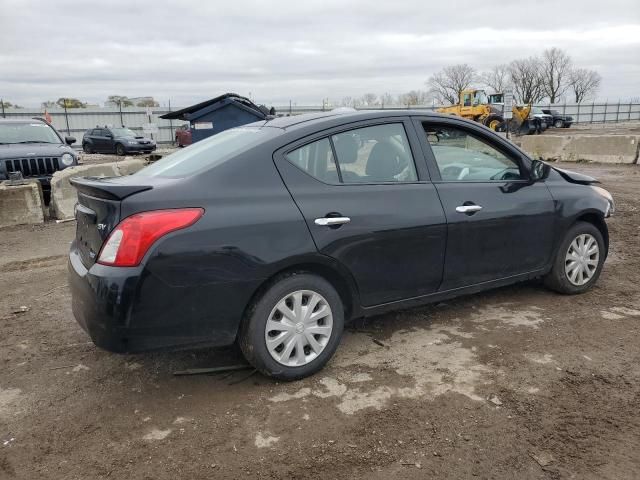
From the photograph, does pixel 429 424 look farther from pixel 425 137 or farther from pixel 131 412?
pixel 425 137

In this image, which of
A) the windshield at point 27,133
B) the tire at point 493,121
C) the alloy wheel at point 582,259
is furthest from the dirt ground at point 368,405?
the tire at point 493,121

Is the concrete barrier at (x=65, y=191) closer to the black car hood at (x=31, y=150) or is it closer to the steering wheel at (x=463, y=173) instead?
the black car hood at (x=31, y=150)

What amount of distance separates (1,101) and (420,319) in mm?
34917

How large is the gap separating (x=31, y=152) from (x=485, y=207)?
8511 millimetres

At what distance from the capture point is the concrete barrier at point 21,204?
8383 mm

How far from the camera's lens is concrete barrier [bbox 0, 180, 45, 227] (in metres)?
8.38

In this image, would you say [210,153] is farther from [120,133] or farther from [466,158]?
[120,133]

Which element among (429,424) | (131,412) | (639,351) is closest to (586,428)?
(429,424)

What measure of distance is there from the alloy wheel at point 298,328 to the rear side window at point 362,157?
0.78 meters

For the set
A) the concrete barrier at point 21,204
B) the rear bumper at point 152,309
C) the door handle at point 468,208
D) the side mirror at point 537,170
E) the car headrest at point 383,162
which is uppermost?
the car headrest at point 383,162

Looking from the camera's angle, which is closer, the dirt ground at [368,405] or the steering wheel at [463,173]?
the dirt ground at [368,405]

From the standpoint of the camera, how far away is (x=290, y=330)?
324cm

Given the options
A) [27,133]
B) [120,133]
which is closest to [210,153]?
[27,133]

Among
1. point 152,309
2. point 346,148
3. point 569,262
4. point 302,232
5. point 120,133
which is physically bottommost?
point 569,262
